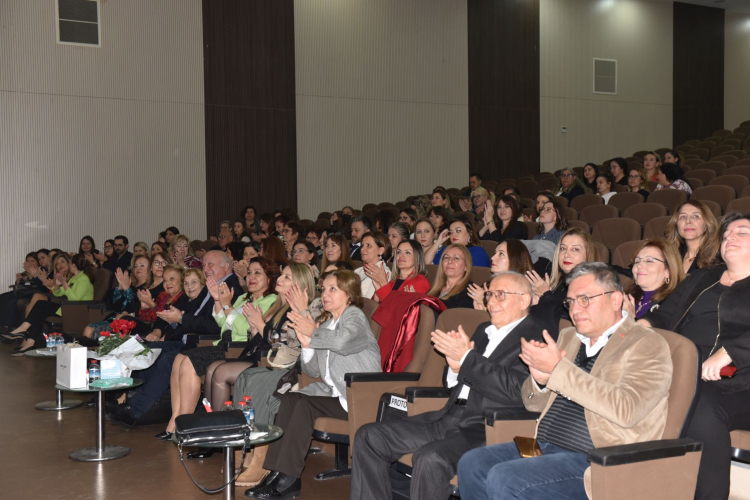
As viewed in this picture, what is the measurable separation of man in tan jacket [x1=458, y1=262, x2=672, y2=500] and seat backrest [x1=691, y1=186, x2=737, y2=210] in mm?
4566

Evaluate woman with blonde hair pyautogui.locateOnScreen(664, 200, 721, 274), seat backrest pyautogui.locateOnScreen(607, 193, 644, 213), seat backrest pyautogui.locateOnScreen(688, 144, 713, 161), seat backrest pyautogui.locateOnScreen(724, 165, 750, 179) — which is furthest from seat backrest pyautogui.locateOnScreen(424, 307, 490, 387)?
seat backrest pyautogui.locateOnScreen(688, 144, 713, 161)

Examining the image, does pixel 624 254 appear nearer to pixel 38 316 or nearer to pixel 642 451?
pixel 642 451

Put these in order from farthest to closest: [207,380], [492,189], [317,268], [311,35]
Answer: [311,35]
[492,189]
[317,268]
[207,380]

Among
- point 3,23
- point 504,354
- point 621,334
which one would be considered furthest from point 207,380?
point 3,23

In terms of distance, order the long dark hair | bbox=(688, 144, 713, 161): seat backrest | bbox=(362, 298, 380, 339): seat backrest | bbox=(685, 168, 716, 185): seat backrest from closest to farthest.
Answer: bbox=(362, 298, 380, 339): seat backrest
bbox=(685, 168, 716, 185): seat backrest
the long dark hair
bbox=(688, 144, 713, 161): seat backrest

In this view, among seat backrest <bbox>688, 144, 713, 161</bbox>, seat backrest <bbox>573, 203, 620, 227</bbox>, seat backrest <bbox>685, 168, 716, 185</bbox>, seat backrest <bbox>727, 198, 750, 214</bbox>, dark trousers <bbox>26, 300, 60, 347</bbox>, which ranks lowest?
dark trousers <bbox>26, 300, 60, 347</bbox>

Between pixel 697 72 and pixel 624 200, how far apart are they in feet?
30.7

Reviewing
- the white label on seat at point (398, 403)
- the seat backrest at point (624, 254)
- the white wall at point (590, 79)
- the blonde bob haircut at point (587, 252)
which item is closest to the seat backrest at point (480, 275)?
the seat backrest at point (624, 254)

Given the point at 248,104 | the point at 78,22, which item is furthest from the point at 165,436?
the point at 78,22

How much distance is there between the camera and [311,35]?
12.1 metres

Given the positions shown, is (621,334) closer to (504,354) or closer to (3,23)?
(504,354)

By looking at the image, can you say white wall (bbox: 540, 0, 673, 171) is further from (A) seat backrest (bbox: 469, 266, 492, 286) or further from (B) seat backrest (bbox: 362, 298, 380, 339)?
(B) seat backrest (bbox: 362, 298, 380, 339)

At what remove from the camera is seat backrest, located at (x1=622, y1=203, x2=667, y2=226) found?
663cm

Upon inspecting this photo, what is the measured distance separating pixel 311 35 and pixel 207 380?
863 centimetres
